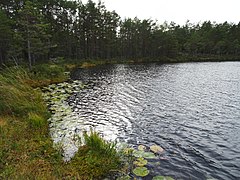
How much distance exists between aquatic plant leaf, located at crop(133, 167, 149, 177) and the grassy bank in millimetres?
723

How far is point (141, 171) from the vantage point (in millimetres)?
6750

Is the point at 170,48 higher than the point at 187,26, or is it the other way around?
the point at 187,26

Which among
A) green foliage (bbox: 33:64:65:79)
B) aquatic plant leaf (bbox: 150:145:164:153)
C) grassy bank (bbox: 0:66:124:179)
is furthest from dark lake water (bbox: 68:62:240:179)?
green foliage (bbox: 33:64:65:79)

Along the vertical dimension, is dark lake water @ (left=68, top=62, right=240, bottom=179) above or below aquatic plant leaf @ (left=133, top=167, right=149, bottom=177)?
below

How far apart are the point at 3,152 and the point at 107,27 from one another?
2604 inches

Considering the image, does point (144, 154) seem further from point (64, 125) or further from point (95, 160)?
point (64, 125)

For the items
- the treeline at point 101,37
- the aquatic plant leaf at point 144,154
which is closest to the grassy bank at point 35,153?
the aquatic plant leaf at point 144,154

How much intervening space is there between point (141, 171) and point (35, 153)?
4.11 meters

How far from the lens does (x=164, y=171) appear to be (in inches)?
276

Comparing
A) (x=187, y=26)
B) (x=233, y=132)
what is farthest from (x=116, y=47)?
(x=233, y=132)

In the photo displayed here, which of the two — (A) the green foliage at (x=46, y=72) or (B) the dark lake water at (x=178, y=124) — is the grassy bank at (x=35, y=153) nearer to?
(B) the dark lake water at (x=178, y=124)

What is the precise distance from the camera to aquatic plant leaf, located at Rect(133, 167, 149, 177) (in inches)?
261

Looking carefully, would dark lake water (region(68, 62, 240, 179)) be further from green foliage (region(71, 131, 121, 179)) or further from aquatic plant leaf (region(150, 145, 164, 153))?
green foliage (region(71, 131, 121, 179))

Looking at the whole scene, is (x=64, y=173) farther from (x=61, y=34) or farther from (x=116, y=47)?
(x=116, y=47)
